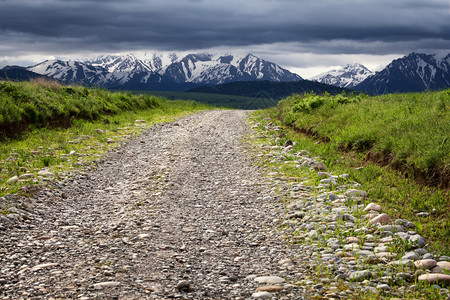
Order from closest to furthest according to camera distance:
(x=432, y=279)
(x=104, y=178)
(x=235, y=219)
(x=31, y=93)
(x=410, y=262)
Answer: (x=432, y=279)
(x=410, y=262)
(x=235, y=219)
(x=104, y=178)
(x=31, y=93)

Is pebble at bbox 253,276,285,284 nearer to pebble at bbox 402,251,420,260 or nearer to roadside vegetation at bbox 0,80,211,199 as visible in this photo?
pebble at bbox 402,251,420,260

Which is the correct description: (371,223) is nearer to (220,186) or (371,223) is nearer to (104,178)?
(220,186)

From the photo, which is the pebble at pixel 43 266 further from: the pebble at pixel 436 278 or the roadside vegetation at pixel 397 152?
the roadside vegetation at pixel 397 152

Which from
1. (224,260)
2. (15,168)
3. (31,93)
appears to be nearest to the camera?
(224,260)

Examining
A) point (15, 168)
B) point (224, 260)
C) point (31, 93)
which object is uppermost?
point (31, 93)

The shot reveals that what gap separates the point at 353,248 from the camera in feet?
22.8

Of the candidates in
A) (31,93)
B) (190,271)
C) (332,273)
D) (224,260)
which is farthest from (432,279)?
(31,93)

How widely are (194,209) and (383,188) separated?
5.19 metres

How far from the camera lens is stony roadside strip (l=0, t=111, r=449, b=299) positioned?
5656mm

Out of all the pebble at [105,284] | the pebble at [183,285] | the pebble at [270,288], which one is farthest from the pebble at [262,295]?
the pebble at [105,284]

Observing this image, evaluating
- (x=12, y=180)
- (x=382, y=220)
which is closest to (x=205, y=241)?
(x=382, y=220)

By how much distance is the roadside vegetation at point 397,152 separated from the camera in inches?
342

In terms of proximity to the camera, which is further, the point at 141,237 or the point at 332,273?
the point at 141,237

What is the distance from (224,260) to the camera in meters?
6.77
